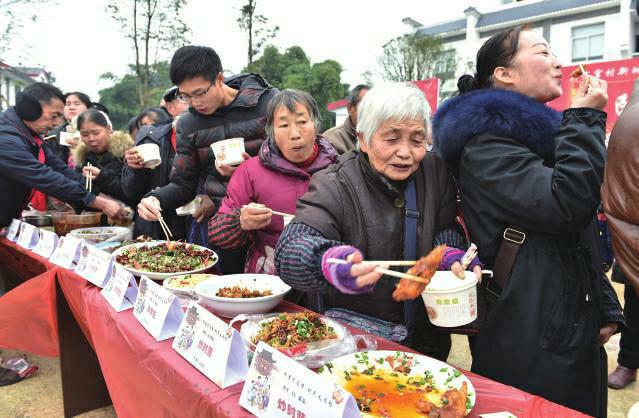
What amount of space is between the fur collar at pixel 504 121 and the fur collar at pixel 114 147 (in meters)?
3.34

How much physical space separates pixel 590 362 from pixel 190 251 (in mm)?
1906

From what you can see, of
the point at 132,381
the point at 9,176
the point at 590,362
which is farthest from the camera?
the point at 9,176

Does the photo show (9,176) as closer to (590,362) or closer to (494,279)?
(494,279)

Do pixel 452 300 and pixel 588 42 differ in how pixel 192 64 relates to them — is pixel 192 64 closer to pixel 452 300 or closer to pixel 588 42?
pixel 452 300

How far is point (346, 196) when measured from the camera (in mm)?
1487

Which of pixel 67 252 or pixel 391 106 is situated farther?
pixel 67 252

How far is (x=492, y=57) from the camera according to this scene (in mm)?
1631

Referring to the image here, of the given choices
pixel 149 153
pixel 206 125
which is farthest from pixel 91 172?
pixel 206 125

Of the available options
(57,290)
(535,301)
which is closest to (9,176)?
(57,290)

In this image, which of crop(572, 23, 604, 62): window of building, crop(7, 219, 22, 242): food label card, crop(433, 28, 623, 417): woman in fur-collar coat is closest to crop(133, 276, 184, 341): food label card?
crop(433, 28, 623, 417): woman in fur-collar coat

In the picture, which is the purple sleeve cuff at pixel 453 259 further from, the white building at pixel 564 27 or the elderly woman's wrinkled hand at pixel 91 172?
the white building at pixel 564 27

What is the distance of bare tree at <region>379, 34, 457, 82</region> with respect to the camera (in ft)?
68.8

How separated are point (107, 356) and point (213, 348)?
33.5 inches

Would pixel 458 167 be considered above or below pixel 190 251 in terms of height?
above
